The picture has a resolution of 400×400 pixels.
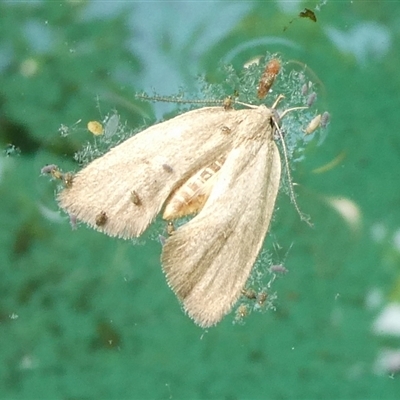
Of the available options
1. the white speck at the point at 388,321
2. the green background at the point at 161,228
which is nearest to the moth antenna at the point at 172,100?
the green background at the point at 161,228

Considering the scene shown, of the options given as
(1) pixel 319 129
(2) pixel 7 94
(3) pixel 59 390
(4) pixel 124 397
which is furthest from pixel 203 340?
(2) pixel 7 94

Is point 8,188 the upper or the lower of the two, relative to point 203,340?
upper

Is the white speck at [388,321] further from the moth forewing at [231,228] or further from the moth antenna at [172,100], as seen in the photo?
the moth antenna at [172,100]

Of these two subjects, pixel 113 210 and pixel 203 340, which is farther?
pixel 203 340

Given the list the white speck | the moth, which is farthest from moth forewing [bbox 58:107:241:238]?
the white speck

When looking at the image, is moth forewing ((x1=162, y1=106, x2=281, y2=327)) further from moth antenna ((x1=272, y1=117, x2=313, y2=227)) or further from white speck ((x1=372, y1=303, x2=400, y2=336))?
white speck ((x1=372, y1=303, x2=400, y2=336))

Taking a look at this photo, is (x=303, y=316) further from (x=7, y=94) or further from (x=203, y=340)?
(x=7, y=94)

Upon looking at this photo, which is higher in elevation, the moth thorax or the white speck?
the moth thorax
